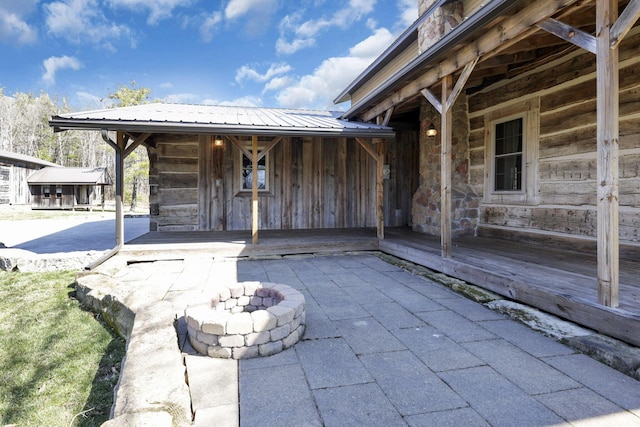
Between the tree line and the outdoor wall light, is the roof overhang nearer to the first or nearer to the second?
the outdoor wall light

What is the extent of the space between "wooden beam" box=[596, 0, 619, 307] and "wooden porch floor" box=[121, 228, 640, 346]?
0.24 m

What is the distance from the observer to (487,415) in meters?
1.73

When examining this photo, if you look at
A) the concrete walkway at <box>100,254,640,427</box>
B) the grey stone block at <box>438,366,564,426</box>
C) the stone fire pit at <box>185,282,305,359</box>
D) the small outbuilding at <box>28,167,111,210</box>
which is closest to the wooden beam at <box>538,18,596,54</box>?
the concrete walkway at <box>100,254,640,427</box>

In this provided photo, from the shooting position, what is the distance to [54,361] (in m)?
2.57

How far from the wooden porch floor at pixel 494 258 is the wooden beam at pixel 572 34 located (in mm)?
2062

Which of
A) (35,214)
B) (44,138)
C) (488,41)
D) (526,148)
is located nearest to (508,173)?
(526,148)

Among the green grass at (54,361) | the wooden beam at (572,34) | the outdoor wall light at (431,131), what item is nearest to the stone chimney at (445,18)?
the outdoor wall light at (431,131)

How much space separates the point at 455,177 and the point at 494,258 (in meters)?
2.72

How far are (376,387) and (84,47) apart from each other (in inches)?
2519

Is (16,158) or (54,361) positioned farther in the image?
(16,158)

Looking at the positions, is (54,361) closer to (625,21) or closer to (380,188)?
(625,21)

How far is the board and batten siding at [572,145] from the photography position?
4.10 meters

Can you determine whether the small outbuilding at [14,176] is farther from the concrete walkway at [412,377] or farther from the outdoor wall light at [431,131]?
the concrete walkway at [412,377]

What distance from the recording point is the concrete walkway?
1739 mm
